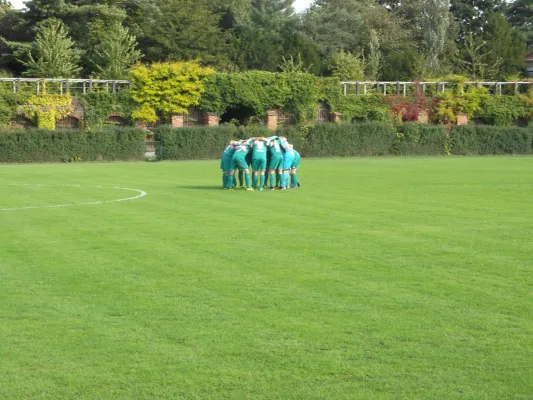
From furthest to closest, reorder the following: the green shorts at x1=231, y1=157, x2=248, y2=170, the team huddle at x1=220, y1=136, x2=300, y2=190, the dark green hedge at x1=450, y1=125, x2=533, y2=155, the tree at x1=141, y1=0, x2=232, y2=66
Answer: the tree at x1=141, y1=0, x2=232, y2=66 < the dark green hedge at x1=450, y1=125, x2=533, y2=155 < the team huddle at x1=220, y1=136, x2=300, y2=190 < the green shorts at x1=231, y1=157, x2=248, y2=170

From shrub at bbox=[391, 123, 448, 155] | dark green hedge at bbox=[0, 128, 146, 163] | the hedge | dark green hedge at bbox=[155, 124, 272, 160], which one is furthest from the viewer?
shrub at bbox=[391, 123, 448, 155]

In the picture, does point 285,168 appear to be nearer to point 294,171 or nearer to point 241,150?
point 294,171

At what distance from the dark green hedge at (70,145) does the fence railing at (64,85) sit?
8.78m

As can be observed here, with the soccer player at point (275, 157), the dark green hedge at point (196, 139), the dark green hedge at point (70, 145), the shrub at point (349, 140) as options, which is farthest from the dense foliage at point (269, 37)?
the soccer player at point (275, 157)

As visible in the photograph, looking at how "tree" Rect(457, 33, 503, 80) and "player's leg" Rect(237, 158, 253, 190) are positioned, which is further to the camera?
"tree" Rect(457, 33, 503, 80)

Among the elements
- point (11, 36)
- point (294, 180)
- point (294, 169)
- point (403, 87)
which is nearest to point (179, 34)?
point (11, 36)

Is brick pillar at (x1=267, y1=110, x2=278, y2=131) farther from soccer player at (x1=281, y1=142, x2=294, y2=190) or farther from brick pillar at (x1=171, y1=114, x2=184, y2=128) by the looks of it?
soccer player at (x1=281, y1=142, x2=294, y2=190)

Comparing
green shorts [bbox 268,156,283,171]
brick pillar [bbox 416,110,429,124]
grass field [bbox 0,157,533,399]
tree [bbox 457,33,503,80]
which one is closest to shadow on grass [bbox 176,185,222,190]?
green shorts [bbox 268,156,283,171]

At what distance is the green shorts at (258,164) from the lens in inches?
1133

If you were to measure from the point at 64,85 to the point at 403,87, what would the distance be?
87.6 ft

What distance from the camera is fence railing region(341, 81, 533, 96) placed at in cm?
7662

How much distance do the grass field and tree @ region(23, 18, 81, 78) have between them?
52573 mm

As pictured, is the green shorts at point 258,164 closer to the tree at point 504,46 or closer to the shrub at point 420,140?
the shrub at point 420,140

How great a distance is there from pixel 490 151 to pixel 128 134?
26763 mm
